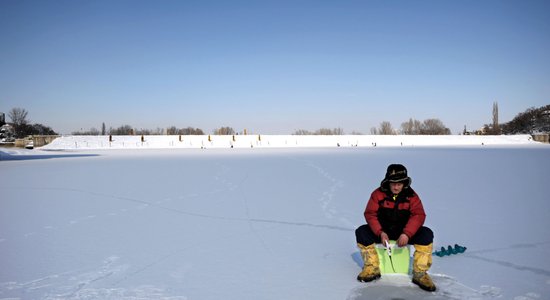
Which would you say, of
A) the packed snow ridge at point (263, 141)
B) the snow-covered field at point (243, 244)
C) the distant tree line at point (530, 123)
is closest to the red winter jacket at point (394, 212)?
the snow-covered field at point (243, 244)

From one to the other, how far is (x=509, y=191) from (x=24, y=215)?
34.6ft

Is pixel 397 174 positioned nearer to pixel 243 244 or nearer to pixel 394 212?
pixel 394 212

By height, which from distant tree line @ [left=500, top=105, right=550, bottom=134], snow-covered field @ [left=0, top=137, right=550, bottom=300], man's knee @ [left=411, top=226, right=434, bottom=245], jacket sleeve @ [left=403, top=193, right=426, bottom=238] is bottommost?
snow-covered field @ [left=0, top=137, right=550, bottom=300]

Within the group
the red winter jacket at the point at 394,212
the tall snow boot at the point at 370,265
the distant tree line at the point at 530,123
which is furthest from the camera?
the distant tree line at the point at 530,123

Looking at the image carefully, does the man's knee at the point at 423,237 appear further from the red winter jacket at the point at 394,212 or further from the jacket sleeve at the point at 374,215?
the jacket sleeve at the point at 374,215

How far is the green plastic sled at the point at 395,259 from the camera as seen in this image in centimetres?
369

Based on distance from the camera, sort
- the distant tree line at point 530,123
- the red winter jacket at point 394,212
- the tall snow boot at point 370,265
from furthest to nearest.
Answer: the distant tree line at point 530,123
the tall snow boot at point 370,265
the red winter jacket at point 394,212

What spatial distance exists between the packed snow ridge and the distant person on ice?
162 ft

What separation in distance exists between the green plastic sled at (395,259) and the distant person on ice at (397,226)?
62 millimetres

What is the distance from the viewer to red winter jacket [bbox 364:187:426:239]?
353 centimetres

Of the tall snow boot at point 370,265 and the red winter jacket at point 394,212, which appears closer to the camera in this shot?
the red winter jacket at point 394,212

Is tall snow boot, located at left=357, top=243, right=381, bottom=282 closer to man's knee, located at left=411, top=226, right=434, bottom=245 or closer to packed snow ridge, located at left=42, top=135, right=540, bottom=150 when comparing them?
man's knee, located at left=411, top=226, right=434, bottom=245

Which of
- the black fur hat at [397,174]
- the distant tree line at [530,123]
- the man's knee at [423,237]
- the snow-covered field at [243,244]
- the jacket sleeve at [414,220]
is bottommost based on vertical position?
the snow-covered field at [243,244]

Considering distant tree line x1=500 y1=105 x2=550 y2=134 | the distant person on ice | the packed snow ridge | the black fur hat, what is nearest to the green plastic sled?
the distant person on ice
